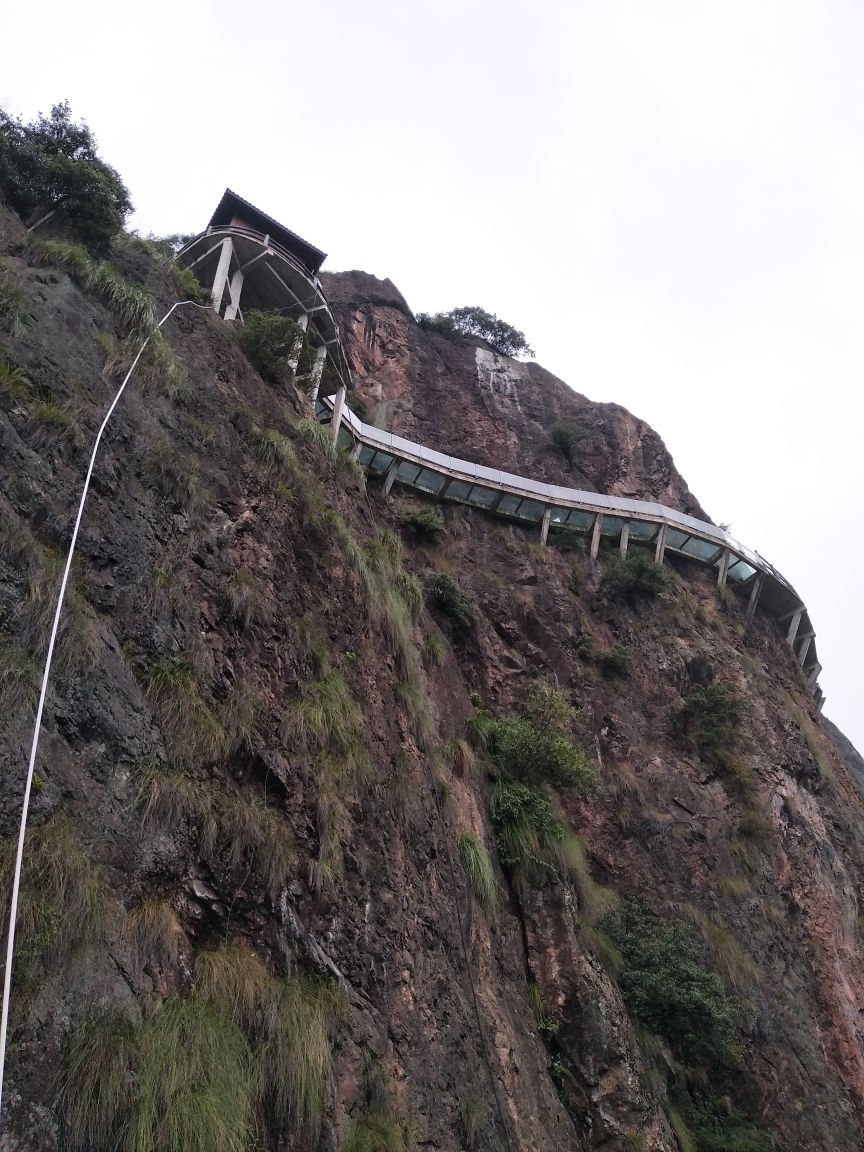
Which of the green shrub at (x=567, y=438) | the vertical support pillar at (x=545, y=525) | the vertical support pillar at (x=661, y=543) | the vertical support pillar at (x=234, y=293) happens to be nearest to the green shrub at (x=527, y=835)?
the vertical support pillar at (x=545, y=525)

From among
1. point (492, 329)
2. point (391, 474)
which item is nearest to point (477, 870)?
point (391, 474)

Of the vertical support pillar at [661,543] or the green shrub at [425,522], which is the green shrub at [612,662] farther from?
the green shrub at [425,522]

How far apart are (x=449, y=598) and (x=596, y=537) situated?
8.19m

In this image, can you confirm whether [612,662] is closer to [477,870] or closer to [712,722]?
[712,722]

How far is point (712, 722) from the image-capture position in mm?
22453

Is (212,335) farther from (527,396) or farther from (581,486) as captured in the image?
(527,396)

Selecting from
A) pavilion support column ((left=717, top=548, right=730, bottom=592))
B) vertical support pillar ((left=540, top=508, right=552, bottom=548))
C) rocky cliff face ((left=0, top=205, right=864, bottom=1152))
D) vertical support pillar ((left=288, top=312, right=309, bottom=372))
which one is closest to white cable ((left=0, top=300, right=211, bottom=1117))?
rocky cliff face ((left=0, top=205, right=864, bottom=1152))

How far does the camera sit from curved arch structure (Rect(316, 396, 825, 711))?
24.6 meters

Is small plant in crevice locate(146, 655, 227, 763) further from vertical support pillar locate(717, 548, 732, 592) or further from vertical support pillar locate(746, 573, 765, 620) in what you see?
vertical support pillar locate(746, 573, 765, 620)

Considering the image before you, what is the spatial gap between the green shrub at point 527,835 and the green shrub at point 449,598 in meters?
5.48

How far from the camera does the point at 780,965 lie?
1820 centimetres

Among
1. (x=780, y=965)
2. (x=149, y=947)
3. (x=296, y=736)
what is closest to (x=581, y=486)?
(x=780, y=965)

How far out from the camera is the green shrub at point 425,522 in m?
23.6

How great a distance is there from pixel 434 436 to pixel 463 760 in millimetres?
17987
